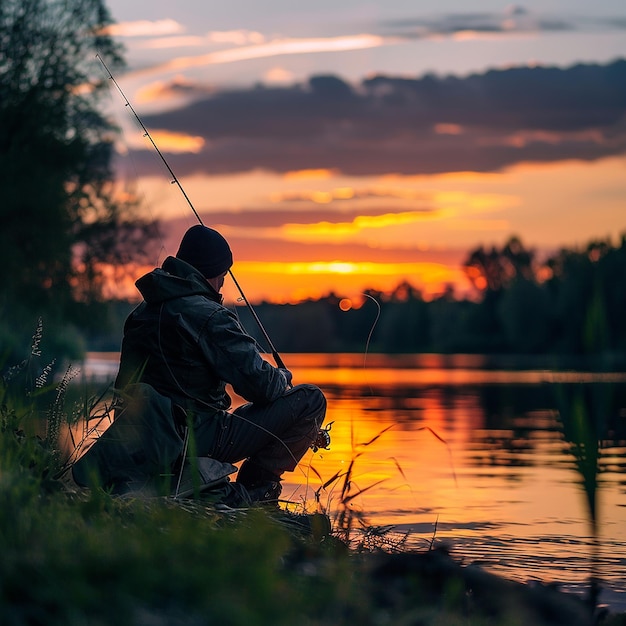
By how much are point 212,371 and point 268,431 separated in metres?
0.41

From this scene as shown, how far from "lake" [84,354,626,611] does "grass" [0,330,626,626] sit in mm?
457

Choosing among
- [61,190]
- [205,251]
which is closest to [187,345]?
[205,251]

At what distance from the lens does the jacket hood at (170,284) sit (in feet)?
17.4

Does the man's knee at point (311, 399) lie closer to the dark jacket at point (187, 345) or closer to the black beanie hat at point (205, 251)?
the dark jacket at point (187, 345)

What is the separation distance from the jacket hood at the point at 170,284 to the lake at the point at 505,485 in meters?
0.87

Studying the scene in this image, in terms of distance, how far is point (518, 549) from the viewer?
224 inches

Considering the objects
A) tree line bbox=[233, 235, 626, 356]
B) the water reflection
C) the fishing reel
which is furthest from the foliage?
tree line bbox=[233, 235, 626, 356]

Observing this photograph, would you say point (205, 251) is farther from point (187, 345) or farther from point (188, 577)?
point (188, 577)

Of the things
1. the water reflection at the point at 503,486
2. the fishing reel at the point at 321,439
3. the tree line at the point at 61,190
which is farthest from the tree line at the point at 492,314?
the fishing reel at the point at 321,439

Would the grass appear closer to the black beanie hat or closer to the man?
the man

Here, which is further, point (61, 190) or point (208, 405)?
point (61, 190)

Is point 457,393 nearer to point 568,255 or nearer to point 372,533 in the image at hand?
point 372,533

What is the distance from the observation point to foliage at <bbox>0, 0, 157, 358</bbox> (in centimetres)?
2295

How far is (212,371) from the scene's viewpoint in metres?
5.41
